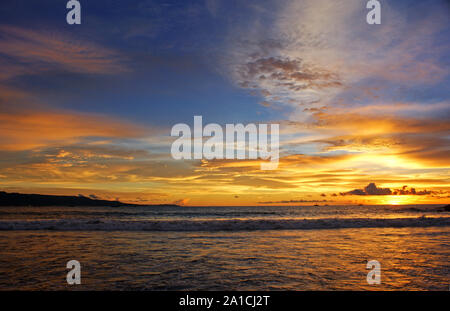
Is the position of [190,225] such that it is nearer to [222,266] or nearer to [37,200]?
Result: [222,266]

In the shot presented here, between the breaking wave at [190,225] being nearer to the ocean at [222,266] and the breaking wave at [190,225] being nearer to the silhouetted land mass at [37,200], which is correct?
the ocean at [222,266]

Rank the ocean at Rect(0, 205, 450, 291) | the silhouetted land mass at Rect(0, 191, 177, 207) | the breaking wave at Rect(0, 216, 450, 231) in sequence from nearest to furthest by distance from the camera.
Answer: the ocean at Rect(0, 205, 450, 291), the breaking wave at Rect(0, 216, 450, 231), the silhouetted land mass at Rect(0, 191, 177, 207)

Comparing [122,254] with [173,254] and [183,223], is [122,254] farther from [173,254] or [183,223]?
[183,223]

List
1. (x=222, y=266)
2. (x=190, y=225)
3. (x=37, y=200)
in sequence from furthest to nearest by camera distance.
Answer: (x=37, y=200) < (x=190, y=225) < (x=222, y=266)

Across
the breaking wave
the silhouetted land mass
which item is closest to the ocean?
the breaking wave

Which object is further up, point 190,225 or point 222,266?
point 222,266

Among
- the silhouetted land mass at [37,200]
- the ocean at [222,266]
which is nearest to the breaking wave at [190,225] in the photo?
the ocean at [222,266]

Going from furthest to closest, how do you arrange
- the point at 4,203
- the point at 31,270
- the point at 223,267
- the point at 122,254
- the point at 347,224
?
the point at 4,203
the point at 347,224
the point at 122,254
the point at 223,267
the point at 31,270

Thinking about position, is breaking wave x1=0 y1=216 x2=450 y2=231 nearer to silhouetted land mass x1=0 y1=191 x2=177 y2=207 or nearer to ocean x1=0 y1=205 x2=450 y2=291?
ocean x1=0 y1=205 x2=450 y2=291

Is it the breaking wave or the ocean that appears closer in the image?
the ocean

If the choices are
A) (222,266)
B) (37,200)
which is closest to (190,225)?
(222,266)

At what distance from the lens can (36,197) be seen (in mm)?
80812
